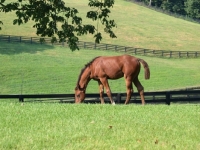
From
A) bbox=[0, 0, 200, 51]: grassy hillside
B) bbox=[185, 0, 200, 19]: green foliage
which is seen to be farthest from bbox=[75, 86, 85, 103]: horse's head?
bbox=[185, 0, 200, 19]: green foliage

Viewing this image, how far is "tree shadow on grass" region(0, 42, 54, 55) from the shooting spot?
4844cm

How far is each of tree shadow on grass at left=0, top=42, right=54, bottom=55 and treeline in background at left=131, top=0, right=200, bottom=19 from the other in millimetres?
74332

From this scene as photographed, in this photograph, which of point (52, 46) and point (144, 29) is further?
point (144, 29)

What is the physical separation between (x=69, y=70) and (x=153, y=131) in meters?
35.2

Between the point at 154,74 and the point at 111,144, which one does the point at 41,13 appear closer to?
the point at 111,144

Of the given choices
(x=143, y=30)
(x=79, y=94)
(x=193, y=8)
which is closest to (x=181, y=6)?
(x=193, y=8)

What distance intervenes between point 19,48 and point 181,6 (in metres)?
86.8

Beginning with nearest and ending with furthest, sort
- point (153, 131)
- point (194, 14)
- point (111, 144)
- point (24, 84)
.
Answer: point (111, 144) < point (153, 131) < point (24, 84) < point (194, 14)

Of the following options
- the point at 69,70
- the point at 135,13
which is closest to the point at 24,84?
the point at 69,70

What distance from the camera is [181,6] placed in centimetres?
12875

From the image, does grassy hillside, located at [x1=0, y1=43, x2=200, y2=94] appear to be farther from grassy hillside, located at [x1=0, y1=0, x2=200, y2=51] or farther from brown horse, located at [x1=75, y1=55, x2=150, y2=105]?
brown horse, located at [x1=75, y1=55, x2=150, y2=105]

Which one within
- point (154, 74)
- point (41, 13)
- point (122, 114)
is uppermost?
point (41, 13)

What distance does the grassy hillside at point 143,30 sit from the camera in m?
68.1

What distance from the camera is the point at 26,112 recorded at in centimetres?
1029
